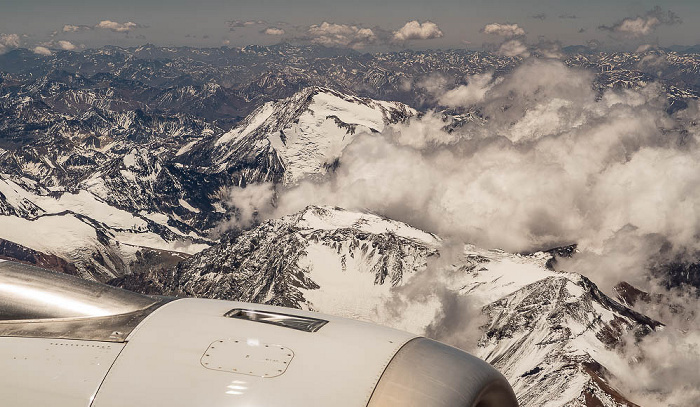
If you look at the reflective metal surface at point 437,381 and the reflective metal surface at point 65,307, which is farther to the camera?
the reflective metal surface at point 65,307

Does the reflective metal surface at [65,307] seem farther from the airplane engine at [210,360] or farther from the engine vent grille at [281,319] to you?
the engine vent grille at [281,319]

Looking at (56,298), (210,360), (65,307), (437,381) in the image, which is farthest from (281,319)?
(56,298)

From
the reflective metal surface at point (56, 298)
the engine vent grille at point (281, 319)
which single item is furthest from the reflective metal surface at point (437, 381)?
the reflective metal surface at point (56, 298)

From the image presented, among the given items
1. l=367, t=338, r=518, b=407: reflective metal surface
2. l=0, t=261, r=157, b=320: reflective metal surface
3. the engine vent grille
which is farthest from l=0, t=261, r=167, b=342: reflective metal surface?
l=367, t=338, r=518, b=407: reflective metal surface

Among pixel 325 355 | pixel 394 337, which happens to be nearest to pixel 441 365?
pixel 394 337

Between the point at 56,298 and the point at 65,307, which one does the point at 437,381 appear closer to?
the point at 65,307

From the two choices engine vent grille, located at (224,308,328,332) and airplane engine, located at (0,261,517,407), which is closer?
airplane engine, located at (0,261,517,407)

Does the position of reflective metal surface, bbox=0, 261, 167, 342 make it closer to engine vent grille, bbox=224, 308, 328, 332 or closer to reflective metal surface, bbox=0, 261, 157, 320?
reflective metal surface, bbox=0, 261, 157, 320
